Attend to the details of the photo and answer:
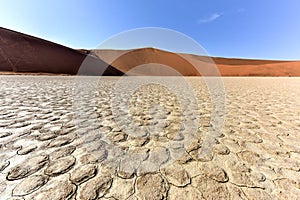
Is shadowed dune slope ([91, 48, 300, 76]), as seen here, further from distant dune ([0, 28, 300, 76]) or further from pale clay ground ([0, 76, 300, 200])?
pale clay ground ([0, 76, 300, 200])

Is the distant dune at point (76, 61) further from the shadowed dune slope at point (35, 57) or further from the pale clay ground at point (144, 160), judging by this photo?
the pale clay ground at point (144, 160)

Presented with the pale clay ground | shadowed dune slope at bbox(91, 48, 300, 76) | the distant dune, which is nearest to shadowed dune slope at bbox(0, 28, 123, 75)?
the distant dune

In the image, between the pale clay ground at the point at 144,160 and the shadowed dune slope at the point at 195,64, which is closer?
the pale clay ground at the point at 144,160

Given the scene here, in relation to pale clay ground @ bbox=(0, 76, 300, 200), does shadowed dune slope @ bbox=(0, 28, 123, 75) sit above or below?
above

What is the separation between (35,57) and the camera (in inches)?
1005

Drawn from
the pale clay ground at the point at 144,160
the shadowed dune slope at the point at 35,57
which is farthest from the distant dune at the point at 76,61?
the pale clay ground at the point at 144,160

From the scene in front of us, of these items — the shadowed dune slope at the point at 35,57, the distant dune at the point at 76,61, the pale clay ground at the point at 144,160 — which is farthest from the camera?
the distant dune at the point at 76,61

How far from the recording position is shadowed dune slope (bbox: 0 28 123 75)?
22469 millimetres

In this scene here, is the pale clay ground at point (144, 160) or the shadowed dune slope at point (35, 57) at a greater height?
the shadowed dune slope at point (35, 57)

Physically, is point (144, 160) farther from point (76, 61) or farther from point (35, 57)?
point (76, 61)

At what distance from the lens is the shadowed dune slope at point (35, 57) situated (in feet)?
73.7

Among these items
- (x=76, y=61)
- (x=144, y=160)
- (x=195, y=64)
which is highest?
(x=76, y=61)

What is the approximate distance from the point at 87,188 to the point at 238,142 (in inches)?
84.8

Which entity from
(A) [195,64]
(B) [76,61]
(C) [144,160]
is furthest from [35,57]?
(A) [195,64]
